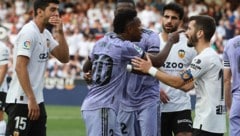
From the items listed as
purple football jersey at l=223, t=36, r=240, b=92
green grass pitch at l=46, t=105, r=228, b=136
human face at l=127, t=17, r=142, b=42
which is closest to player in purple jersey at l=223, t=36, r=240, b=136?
purple football jersey at l=223, t=36, r=240, b=92

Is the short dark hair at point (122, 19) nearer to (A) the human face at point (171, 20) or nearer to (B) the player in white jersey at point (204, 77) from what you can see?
(B) the player in white jersey at point (204, 77)

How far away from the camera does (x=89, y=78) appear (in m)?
9.57

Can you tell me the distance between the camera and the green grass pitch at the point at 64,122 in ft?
58.3

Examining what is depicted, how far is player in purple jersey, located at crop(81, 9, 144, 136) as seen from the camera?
354 inches

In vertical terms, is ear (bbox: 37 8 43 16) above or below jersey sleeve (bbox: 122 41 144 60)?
above

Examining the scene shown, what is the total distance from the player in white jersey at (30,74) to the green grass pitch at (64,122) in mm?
7347

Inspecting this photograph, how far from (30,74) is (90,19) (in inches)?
848

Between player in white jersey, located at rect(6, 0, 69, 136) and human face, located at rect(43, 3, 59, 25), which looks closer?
player in white jersey, located at rect(6, 0, 69, 136)

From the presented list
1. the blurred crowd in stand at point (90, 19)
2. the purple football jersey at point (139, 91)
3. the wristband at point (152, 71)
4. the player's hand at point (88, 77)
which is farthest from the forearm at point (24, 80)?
the blurred crowd in stand at point (90, 19)

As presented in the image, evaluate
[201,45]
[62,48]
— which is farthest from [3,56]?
[201,45]

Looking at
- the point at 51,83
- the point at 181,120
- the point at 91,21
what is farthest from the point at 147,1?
the point at 181,120

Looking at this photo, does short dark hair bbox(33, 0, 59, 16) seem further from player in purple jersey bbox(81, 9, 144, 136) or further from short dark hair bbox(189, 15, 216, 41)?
short dark hair bbox(189, 15, 216, 41)

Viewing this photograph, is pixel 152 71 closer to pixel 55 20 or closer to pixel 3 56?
pixel 55 20

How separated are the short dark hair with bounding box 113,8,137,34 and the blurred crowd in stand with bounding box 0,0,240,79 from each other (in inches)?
718
